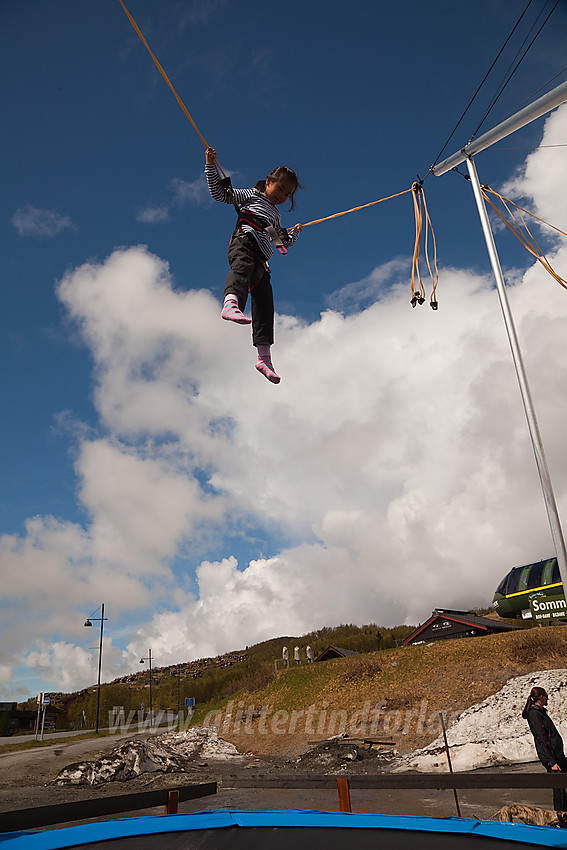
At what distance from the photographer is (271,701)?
20141mm

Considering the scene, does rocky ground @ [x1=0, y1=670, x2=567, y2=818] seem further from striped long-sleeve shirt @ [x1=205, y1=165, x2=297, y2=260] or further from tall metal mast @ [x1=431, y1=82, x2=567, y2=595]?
striped long-sleeve shirt @ [x1=205, y1=165, x2=297, y2=260]

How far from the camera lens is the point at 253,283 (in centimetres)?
354

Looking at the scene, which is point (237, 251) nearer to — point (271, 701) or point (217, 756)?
point (217, 756)

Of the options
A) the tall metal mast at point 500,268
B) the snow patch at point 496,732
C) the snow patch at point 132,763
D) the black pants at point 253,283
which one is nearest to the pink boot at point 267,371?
the black pants at point 253,283

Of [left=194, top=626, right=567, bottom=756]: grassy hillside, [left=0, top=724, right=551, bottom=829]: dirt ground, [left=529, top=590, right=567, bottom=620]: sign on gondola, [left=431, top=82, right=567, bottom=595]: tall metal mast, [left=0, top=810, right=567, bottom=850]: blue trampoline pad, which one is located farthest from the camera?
[left=529, top=590, right=567, bottom=620]: sign on gondola

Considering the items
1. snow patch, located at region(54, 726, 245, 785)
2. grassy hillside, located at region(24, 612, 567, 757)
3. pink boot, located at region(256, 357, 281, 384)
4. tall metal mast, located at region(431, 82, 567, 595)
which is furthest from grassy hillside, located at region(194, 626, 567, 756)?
pink boot, located at region(256, 357, 281, 384)

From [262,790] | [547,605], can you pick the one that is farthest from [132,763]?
[547,605]

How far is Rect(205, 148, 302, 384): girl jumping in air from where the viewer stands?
3.26 m

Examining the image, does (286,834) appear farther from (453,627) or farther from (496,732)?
(453,627)

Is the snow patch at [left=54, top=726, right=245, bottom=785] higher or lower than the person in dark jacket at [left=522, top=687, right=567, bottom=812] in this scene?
lower

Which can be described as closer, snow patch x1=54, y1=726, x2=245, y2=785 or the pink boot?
the pink boot

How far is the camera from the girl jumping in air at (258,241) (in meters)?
3.26

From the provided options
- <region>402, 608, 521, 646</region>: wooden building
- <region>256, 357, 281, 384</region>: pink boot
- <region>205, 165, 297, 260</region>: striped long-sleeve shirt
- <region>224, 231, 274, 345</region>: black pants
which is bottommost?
<region>402, 608, 521, 646</region>: wooden building

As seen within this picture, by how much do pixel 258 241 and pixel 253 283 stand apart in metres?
0.27
